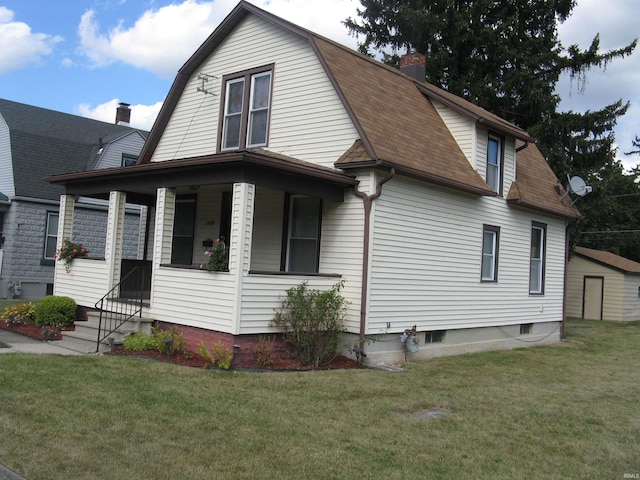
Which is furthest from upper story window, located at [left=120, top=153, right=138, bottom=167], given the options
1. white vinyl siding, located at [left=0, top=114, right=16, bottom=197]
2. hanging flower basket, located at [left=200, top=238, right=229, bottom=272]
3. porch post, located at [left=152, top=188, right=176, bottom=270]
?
hanging flower basket, located at [left=200, top=238, right=229, bottom=272]

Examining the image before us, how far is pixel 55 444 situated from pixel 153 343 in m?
4.93

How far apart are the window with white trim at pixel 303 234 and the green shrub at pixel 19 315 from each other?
19.1 ft

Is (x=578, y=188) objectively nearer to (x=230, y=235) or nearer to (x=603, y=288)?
(x=230, y=235)

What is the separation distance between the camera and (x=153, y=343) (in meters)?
10.4

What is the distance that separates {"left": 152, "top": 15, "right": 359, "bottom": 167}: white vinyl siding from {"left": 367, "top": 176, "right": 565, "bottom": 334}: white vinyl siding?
1777 mm

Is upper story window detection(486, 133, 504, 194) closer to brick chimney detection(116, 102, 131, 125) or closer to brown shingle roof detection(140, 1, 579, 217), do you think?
brown shingle roof detection(140, 1, 579, 217)

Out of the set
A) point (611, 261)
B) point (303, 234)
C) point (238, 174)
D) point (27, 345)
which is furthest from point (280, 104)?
point (611, 261)

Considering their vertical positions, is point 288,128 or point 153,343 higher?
point 288,128

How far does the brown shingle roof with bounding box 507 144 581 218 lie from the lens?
15227mm

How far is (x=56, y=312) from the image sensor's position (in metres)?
12.5

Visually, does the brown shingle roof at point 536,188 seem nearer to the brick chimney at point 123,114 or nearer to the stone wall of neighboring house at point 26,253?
the stone wall of neighboring house at point 26,253

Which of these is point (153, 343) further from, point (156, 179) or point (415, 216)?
point (415, 216)

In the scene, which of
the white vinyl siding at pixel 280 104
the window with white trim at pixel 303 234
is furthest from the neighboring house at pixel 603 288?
the white vinyl siding at pixel 280 104

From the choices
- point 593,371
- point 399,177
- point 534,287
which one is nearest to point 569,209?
point 534,287
